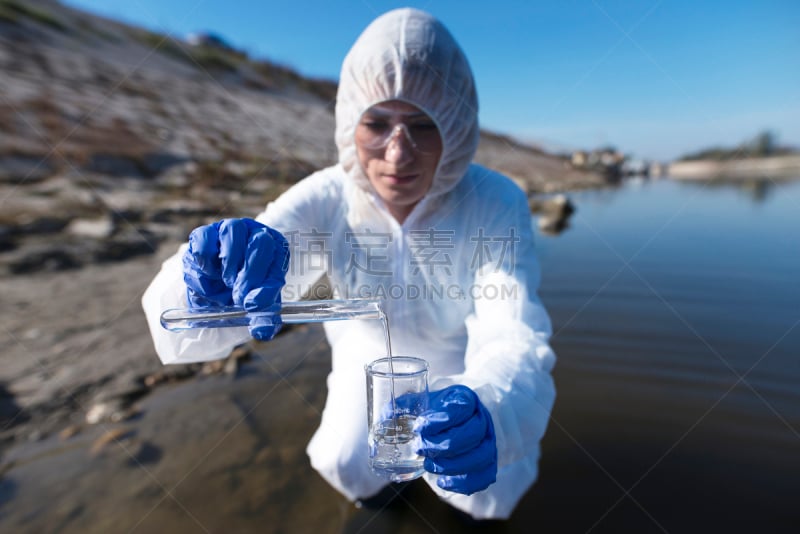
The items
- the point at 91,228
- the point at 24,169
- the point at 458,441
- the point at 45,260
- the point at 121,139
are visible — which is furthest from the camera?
the point at 121,139

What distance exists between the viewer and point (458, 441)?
1.11 meters

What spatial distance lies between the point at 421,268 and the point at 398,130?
63 centimetres

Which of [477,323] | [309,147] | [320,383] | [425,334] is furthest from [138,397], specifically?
[309,147]

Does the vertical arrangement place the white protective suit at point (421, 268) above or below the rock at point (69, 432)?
above

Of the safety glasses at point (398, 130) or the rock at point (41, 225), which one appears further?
the rock at point (41, 225)

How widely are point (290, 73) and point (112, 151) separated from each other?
1297 cm

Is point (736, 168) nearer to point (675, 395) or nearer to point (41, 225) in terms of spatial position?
point (675, 395)

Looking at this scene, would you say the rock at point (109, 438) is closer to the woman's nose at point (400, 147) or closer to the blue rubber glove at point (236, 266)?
the blue rubber glove at point (236, 266)

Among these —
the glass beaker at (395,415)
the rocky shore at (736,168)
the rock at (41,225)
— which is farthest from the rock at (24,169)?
the rocky shore at (736,168)

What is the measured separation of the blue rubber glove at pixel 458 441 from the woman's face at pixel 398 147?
90 centimetres

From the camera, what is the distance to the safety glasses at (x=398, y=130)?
5.56ft

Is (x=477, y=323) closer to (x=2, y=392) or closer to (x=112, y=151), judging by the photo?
(x=2, y=392)

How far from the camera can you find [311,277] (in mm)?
2109

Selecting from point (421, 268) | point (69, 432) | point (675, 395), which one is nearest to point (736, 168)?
point (675, 395)
